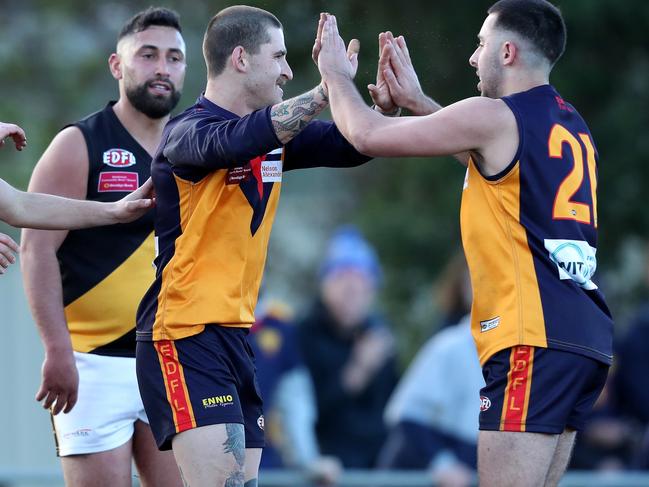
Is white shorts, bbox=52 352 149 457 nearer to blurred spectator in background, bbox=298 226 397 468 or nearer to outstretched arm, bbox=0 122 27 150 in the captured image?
outstretched arm, bbox=0 122 27 150

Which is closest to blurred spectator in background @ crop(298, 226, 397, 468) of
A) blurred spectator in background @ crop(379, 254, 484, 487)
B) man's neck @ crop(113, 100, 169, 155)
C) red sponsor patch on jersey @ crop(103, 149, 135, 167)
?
blurred spectator in background @ crop(379, 254, 484, 487)

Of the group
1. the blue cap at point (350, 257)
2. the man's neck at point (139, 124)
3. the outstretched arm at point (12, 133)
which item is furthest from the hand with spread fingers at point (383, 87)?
the blue cap at point (350, 257)

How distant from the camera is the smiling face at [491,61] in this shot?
577cm

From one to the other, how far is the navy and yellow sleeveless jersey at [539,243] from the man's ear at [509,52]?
17cm

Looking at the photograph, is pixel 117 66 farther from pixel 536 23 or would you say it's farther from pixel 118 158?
pixel 536 23

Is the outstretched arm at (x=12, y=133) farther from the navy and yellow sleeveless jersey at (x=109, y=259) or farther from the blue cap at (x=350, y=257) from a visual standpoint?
the blue cap at (x=350, y=257)

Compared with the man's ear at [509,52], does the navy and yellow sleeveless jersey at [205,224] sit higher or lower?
lower

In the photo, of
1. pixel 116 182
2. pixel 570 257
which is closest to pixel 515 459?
pixel 570 257

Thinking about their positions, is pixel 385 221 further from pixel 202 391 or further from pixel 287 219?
pixel 202 391

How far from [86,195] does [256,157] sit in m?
1.37

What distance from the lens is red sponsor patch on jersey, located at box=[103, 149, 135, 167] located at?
21.9 feet

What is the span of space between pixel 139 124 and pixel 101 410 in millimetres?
1473

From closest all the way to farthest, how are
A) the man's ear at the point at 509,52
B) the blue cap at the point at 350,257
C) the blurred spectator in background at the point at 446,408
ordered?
the man's ear at the point at 509,52 → the blurred spectator in background at the point at 446,408 → the blue cap at the point at 350,257

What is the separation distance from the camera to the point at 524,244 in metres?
5.57
